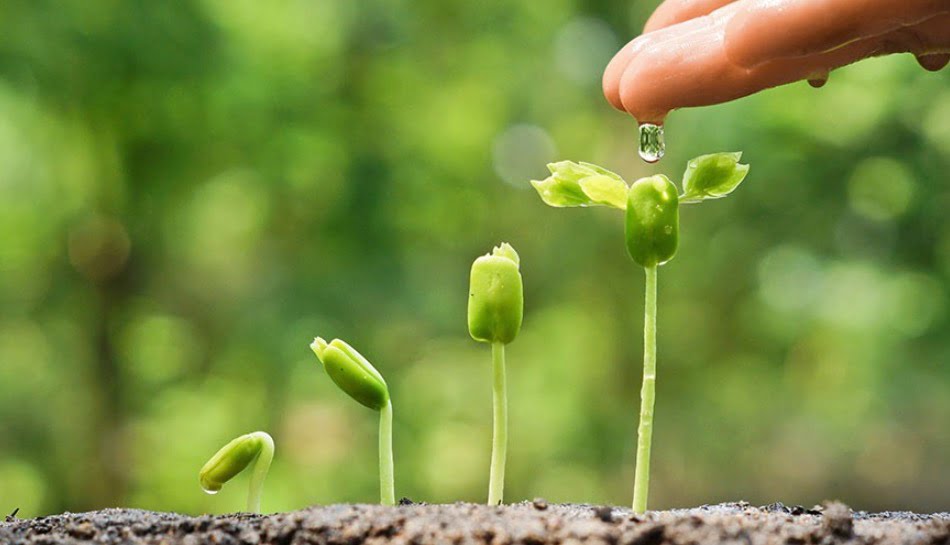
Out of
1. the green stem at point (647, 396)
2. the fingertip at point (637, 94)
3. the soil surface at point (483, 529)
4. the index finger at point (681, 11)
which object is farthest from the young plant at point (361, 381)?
the index finger at point (681, 11)

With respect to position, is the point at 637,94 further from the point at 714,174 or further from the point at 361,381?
the point at 361,381

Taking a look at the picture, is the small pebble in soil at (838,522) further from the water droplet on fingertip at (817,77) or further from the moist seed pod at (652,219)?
the water droplet on fingertip at (817,77)

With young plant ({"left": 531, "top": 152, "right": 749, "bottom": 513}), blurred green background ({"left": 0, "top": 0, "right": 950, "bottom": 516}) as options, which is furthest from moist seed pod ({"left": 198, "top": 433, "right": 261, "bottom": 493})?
blurred green background ({"left": 0, "top": 0, "right": 950, "bottom": 516})

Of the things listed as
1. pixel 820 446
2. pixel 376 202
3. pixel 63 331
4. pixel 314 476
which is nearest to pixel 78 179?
pixel 63 331

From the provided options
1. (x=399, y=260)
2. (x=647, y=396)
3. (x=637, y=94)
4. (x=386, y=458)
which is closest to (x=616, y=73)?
(x=637, y=94)

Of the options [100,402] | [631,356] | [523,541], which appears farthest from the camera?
[631,356]

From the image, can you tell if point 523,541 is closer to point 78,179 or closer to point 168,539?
point 168,539
